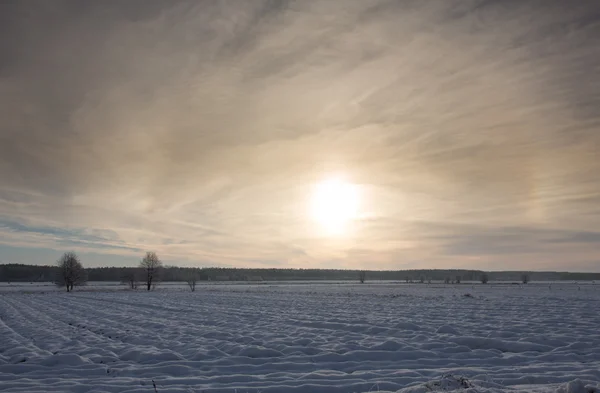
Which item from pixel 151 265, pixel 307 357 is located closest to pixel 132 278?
pixel 151 265

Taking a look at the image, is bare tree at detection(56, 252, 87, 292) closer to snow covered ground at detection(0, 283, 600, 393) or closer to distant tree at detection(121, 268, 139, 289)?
distant tree at detection(121, 268, 139, 289)

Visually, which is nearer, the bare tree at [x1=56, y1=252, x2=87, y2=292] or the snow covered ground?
the snow covered ground

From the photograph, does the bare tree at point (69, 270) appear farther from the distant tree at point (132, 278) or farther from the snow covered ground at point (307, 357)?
the snow covered ground at point (307, 357)

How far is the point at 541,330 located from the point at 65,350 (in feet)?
57.8

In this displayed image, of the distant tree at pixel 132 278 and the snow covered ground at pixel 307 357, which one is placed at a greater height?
the snow covered ground at pixel 307 357

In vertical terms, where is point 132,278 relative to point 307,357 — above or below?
below

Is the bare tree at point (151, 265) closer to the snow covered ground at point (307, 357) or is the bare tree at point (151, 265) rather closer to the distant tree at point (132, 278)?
the distant tree at point (132, 278)

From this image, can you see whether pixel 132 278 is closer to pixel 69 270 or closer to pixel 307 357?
pixel 69 270

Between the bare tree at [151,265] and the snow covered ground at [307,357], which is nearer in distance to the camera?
the snow covered ground at [307,357]

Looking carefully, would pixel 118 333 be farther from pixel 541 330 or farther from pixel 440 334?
pixel 541 330

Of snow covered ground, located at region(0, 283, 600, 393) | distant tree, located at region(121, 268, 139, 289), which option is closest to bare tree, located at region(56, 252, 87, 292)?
distant tree, located at region(121, 268, 139, 289)

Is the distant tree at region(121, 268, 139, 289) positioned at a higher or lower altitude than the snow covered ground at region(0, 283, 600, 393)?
lower

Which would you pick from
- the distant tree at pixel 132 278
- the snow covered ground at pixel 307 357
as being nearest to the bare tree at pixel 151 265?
the distant tree at pixel 132 278

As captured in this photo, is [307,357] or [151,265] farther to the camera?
[151,265]
